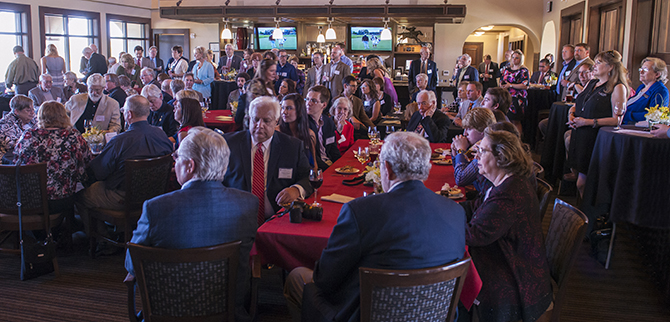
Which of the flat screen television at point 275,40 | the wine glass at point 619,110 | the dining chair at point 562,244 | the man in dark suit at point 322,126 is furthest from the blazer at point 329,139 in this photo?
the flat screen television at point 275,40

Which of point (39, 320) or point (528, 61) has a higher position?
point (528, 61)

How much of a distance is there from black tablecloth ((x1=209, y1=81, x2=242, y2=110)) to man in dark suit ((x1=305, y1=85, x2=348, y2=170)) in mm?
5493

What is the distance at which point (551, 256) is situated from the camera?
8.95 ft

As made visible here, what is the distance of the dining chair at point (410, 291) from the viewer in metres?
1.77

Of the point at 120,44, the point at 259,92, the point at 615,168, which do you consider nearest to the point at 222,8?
the point at 120,44

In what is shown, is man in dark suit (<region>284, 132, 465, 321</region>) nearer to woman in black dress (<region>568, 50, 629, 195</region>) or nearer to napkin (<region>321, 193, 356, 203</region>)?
napkin (<region>321, 193, 356, 203</region>)

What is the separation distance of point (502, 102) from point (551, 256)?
3065 millimetres

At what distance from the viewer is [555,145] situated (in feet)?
23.7

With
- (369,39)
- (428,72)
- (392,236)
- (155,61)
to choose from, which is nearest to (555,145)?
(428,72)

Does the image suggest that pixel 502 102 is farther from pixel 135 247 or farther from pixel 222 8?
pixel 222 8

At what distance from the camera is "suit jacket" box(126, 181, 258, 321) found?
209 centimetres

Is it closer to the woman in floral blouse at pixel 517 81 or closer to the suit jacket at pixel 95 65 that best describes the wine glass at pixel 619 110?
the woman in floral blouse at pixel 517 81

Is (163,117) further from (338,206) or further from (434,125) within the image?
(338,206)

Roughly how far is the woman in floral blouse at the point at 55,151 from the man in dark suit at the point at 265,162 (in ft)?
4.97
